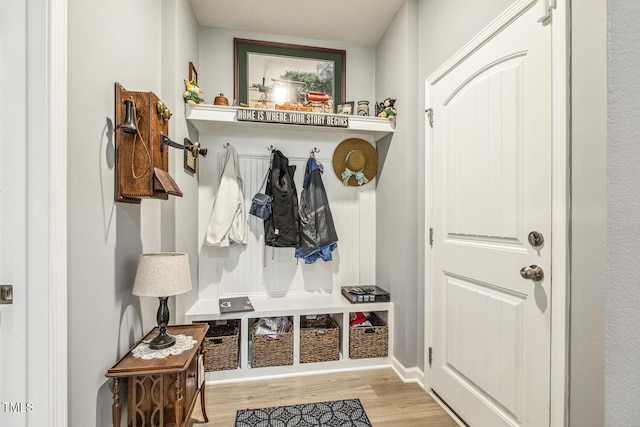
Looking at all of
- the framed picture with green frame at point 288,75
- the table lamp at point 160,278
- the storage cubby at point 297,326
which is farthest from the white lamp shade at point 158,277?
the framed picture with green frame at point 288,75

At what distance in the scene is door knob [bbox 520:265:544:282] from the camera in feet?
4.11

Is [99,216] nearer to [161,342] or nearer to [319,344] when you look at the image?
[161,342]

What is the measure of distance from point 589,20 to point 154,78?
2053 millimetres

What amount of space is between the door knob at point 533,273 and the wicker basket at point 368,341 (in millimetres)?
1334

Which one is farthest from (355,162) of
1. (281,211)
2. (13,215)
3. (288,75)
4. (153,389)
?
(13,215)

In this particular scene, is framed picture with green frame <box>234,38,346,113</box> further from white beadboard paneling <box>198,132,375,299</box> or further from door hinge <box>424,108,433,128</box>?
door hinge <box>424,108,433,128</box>

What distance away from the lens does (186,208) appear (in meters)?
2.17

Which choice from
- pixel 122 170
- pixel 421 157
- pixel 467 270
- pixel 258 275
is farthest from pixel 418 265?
pixel 122 170

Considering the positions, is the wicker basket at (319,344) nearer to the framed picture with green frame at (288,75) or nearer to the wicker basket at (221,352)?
the wicker basket at (221,352)

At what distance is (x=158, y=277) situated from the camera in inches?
51.1

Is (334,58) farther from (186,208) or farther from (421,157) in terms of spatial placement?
(186,208)

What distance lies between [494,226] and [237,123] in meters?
1.86

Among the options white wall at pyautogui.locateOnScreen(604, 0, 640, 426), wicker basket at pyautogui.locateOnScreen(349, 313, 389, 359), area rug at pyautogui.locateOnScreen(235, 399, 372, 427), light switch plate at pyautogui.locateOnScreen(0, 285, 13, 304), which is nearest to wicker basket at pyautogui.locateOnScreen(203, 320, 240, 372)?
area rug at pyautogui.locateOnScreen(235, 399, 372, 427)

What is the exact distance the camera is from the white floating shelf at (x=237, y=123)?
7.14 ft
